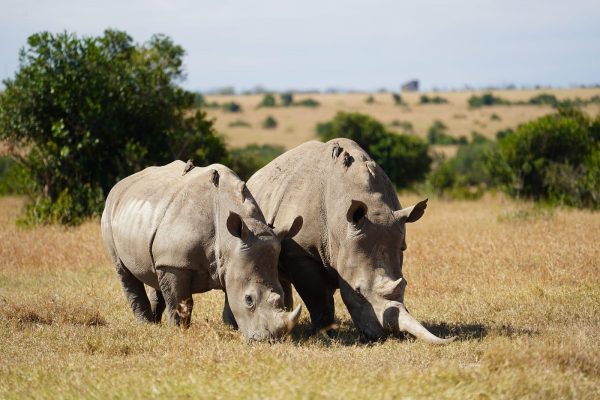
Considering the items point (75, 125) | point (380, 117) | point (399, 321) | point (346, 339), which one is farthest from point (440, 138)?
point (399, 321)

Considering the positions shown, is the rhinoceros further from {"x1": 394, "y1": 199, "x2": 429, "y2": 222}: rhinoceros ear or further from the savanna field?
the savanna field

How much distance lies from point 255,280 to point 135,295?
2.50 metres

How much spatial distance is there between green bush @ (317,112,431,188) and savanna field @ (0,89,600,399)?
1744 cm

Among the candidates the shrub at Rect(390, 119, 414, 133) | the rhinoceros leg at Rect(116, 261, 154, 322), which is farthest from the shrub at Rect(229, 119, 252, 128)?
the rhinoceros leg at Rect(116, 261, 154, 322)

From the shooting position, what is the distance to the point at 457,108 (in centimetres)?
8500

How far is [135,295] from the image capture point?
10.5 m

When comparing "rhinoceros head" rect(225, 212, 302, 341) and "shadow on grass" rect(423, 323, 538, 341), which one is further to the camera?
"shadow on grass" rect(423, 323, 538, 341)

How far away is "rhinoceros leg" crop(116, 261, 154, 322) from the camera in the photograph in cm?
1049

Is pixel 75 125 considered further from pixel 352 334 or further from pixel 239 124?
pixel 239 124

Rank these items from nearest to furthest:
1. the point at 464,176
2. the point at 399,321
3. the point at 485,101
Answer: the point at 399,321
the point at 464,176
the point at 485,101

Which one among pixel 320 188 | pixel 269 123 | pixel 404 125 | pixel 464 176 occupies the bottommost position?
pixel 269 123

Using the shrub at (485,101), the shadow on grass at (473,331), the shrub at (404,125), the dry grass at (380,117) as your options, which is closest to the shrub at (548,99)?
the dry grass at (380,117)

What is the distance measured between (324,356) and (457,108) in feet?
259

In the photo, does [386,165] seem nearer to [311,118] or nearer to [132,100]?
[132,100]
